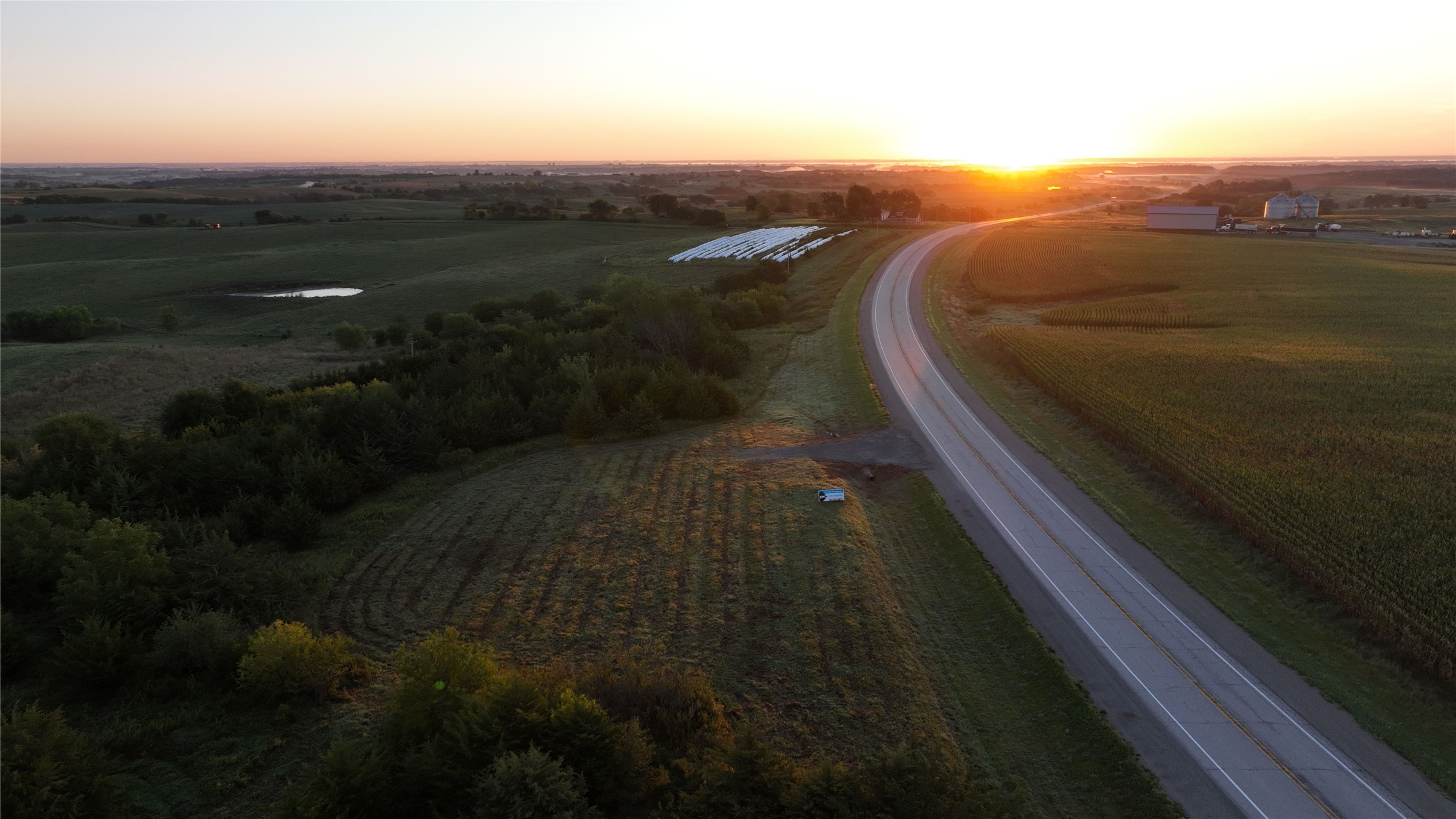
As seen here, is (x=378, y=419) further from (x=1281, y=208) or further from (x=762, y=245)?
(x=1281, y=208)

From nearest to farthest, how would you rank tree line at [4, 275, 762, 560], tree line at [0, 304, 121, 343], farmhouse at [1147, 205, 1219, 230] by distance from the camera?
tree line at [4, 275, 762, 560], tree line at [0, 304, 121, 343], farmhouse at [1147, 205, 1219, 230]

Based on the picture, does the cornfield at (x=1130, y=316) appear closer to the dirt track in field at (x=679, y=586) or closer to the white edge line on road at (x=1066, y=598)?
the white edge line on road at (x=1066, y=598)

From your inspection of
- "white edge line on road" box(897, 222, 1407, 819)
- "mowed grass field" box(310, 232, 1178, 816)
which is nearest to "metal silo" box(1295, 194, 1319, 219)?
"white edge line on road" box(897, 222, 1407, 819)

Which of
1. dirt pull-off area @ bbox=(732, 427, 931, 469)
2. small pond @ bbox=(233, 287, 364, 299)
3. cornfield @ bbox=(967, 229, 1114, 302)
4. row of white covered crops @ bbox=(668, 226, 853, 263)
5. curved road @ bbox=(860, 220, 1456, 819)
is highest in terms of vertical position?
row of white covered crops @ bbox=(668, 226, 853, 263)

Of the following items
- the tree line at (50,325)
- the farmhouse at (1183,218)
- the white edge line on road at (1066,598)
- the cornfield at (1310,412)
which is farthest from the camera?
the farmhouse at (1183,218)

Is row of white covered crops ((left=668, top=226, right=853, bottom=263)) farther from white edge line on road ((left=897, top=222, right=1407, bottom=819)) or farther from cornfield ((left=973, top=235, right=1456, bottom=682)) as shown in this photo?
white edge line on road ((left=897, top=222, right=1407, bottom=819))

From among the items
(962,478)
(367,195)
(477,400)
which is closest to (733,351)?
(477,400)

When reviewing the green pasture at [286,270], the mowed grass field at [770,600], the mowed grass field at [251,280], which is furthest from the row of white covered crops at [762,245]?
the mowed grass field at [770,600]
